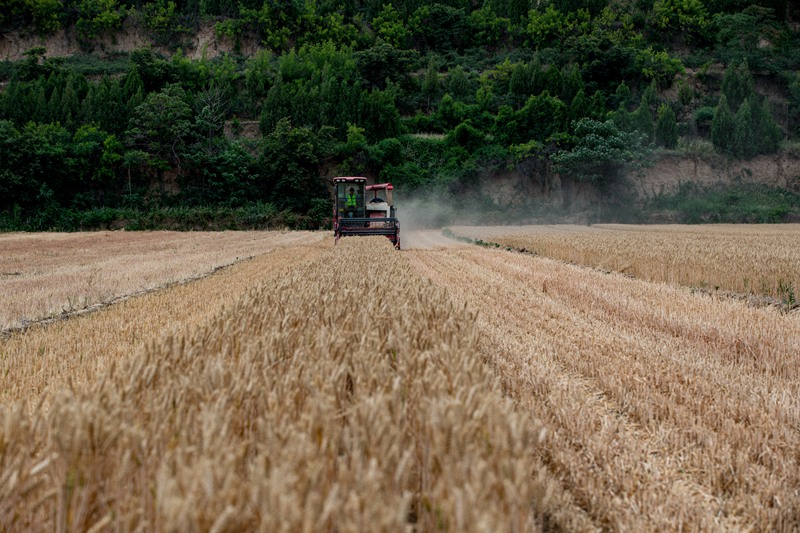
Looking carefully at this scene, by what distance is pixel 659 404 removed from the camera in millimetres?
3203

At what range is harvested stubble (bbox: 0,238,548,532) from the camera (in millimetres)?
1003

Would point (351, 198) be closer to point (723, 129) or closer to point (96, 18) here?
point (723, 129)

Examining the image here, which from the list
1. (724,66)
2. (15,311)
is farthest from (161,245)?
(724,66)

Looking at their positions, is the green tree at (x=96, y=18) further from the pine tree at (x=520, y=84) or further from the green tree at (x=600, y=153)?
the green tree at (x=600, y=153)

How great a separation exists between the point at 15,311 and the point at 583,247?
12.1 meters

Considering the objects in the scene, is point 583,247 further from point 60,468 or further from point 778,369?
point 60,468

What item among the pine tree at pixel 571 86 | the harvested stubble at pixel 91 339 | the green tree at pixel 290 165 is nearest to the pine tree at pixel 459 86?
the pine tree at pixel 571 86

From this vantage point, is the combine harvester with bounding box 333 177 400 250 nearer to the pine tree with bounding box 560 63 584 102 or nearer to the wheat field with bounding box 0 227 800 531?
the wheat field with bounding box 0 227 800 531

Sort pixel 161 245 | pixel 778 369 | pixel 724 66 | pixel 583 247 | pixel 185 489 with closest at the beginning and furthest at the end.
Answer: pixel 185 489
pixel 778 369
pixel 583 247
pixel 161 245
pixel 724 66

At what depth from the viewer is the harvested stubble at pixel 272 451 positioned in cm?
100

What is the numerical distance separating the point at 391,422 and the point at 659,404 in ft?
8.16

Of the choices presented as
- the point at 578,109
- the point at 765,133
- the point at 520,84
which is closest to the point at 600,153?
the point at 578,109

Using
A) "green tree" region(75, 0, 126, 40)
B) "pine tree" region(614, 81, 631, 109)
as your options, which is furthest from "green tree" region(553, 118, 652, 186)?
"green tree" region(75, 0, 126, 40)

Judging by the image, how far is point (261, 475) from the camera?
104 centimetres
